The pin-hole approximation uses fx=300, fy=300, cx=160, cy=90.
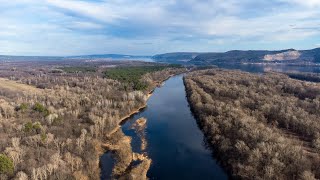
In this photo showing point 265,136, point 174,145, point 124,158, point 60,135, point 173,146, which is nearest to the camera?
point 265,136

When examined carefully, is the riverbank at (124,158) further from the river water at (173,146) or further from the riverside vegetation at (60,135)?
the river water at (173,146)

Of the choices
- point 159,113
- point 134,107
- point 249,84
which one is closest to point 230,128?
point 159,113

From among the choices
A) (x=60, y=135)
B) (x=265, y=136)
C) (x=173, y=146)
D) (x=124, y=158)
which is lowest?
(x=173, y=146)

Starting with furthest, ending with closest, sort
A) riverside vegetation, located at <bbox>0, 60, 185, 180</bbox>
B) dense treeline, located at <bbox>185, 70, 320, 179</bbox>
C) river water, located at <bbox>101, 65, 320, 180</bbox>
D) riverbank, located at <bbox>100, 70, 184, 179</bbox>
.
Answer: river water, located at <bbox>101, 65, 320, 180</bbox>
riverbank, located at <bbox>100, 70, 184, 179</bbox>
riverside vegetation, located at <bbox>0, 60, 185, 180</bbox>
dense treeline, located at <bbox>185, 70, 320, 179</bbox>

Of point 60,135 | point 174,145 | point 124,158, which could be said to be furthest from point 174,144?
point 60,135

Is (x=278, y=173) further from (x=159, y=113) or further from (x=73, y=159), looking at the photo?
(x=159, y=113)

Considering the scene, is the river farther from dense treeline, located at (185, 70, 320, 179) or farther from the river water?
dense treeline, located at (185, 70, 320, 179)

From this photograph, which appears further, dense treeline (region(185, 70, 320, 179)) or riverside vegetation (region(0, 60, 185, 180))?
riverside vegetation (region(0, 60, 185, 180))

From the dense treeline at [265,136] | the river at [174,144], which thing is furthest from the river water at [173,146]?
the dense treeline at [265,136]

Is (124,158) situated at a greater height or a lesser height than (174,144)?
greater

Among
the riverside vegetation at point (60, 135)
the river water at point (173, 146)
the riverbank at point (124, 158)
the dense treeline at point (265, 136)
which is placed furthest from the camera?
the river water at point (173, 146)

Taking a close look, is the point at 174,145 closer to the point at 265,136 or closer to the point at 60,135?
the point at 265,136

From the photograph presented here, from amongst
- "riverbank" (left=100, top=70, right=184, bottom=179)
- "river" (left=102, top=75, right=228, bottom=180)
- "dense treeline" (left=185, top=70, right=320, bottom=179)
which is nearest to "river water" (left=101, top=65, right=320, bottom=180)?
"river" (left=102, top=75, right=228, bottom=180)
